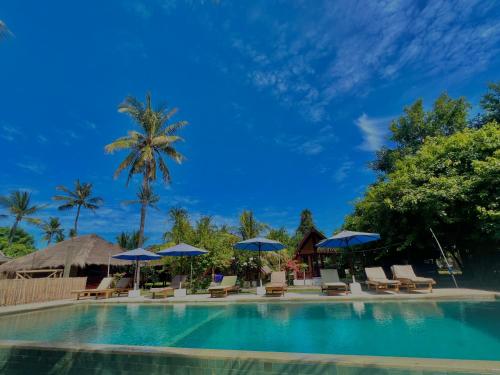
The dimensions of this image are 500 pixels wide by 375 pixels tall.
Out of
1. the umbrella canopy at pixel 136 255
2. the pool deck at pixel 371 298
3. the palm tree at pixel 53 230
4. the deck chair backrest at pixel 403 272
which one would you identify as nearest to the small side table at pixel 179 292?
the pool deck at pixel 371 298

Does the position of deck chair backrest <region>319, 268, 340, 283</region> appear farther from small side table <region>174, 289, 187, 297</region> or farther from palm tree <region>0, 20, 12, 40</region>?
palm tree <region>0, 20, 12, 40</region>

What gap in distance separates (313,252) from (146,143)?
627 inches

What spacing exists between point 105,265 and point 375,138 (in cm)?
2790

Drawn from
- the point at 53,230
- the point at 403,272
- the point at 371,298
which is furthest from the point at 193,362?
the point at 53,230

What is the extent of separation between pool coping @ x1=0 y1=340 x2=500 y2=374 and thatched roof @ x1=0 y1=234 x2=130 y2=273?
1779 centimetres

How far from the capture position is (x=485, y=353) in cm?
419

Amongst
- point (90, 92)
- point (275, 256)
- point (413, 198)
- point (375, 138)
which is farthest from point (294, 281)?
point (90, 92)

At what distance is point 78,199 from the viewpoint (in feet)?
105

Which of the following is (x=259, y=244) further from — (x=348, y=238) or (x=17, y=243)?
(x=17, y=243)

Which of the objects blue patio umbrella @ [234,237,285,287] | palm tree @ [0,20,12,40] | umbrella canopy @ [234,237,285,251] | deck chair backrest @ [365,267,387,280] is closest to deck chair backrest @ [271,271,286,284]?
blue patio umbrella @ [234,237,285,287]

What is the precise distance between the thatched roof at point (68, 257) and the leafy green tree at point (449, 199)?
67.9 ft

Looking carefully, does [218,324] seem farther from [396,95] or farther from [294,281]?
[396,95]

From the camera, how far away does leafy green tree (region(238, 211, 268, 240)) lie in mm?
21188

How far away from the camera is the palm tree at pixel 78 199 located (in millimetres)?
31383
